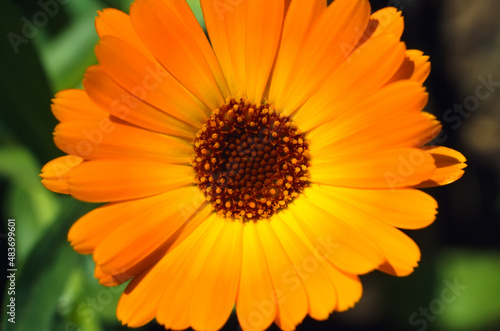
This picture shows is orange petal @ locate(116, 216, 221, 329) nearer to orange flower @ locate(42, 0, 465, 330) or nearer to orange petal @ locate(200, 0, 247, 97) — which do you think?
orange flower @ locate(42, 0, 465, 330)

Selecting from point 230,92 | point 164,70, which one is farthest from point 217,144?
point 164,70

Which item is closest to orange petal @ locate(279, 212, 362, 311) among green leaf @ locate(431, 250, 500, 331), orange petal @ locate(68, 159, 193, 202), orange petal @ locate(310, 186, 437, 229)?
orange petal @ locate(310, 186, 437, 229)

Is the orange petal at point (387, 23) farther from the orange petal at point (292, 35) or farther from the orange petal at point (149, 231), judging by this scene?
the orange petal at point (149, 231)

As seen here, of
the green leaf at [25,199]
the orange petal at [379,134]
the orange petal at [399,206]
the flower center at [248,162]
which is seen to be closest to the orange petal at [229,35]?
the flower center at [248,162]

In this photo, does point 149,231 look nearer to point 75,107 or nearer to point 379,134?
point 75,107

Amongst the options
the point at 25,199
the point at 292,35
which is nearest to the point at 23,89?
the point at 25,199

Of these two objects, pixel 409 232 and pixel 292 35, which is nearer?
pixel 292 35
